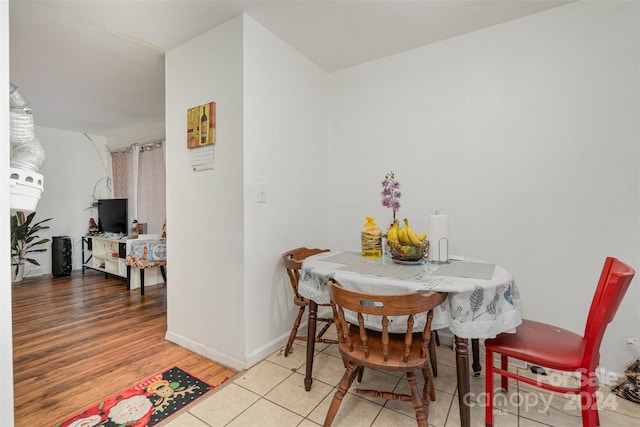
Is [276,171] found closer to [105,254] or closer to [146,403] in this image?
[146,403]

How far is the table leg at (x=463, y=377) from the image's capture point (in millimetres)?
1348

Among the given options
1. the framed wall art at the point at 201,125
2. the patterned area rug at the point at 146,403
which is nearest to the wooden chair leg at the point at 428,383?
the patterned area rug at the point at 146,403

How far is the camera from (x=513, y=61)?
2.08 metres

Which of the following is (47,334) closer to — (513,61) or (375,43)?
(375,43)

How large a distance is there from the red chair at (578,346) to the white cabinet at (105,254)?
443cm

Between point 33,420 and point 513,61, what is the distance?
3675 millimetres

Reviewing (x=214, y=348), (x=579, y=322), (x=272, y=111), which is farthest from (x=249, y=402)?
(x=579, y=322)

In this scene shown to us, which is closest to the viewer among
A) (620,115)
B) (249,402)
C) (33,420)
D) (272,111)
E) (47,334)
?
(33,420)

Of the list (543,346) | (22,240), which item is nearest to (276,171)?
(543,346)

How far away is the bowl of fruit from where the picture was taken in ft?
5.76

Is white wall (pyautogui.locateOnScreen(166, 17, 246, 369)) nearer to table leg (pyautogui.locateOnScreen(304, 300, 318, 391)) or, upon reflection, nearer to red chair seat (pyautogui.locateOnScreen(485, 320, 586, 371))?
table leg (pyautogui.locateOnScreen(304, 300, 318, 391))

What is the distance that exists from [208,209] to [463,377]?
1894mm

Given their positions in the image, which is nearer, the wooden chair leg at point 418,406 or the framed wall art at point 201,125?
the wooden chair leg at point 418,406

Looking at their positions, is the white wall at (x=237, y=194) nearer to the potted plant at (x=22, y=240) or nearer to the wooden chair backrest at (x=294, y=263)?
the wooden chair backrest at (x=294, y=263)
